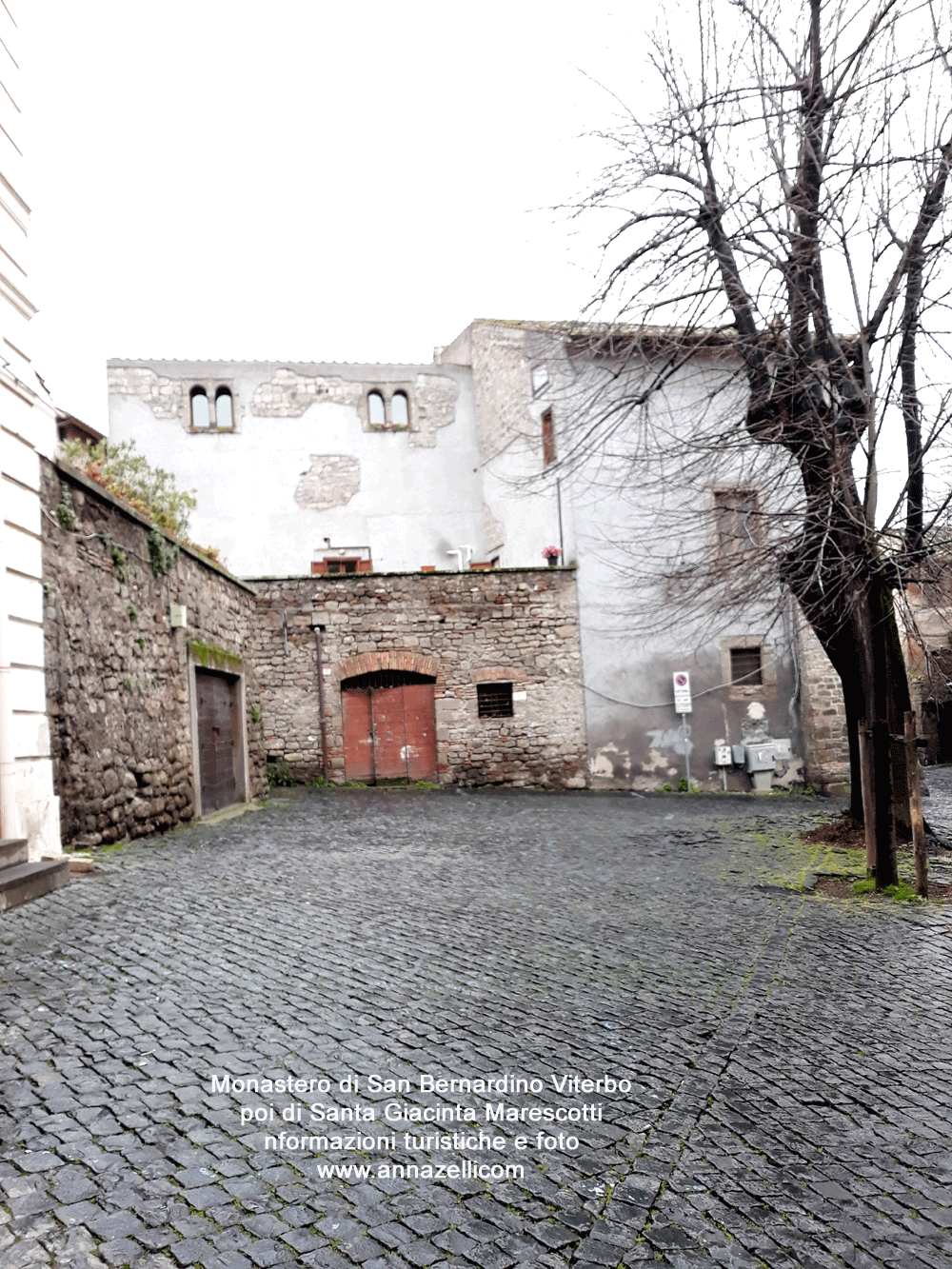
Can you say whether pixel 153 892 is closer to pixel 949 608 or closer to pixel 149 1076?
pixel 149 1076

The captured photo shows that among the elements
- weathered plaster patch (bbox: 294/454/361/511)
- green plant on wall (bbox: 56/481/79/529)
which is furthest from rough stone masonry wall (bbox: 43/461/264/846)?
weathered plaster patch (bbox: 294/454/361/511)

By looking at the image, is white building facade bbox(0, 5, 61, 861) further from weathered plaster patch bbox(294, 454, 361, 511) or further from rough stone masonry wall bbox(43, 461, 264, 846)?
weathered plaster patch bbox(294, 454, 361, 511)

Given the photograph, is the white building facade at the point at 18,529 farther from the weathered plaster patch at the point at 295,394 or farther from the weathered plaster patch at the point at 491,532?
the weathered plaster patch at the point at 295,394

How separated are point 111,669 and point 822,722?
516 inches

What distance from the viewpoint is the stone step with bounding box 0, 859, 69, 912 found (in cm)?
599

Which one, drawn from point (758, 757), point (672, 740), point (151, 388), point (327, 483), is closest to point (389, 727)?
point (672, 740)

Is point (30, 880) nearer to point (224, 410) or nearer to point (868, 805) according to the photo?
point (868, 805)

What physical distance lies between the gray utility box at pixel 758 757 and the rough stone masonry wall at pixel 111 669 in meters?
10.3

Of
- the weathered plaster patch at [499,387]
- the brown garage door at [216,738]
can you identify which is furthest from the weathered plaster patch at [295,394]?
the brown garage door at [216,738]

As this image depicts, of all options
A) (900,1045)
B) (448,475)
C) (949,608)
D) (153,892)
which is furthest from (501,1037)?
(448,475)

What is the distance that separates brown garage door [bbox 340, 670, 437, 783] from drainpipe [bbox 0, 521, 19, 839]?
423 inches

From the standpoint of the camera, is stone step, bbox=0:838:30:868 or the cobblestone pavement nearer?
the cobblestone pavement

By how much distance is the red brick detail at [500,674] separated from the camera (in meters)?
17.7

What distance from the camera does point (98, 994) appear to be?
446 cm
